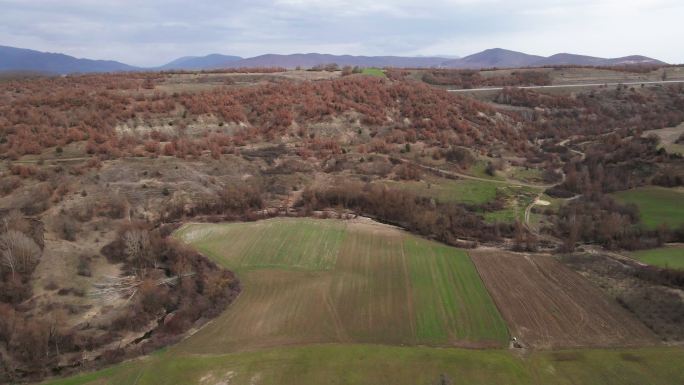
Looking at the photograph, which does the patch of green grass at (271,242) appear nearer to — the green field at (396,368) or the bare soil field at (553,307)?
the green field at (396,368)

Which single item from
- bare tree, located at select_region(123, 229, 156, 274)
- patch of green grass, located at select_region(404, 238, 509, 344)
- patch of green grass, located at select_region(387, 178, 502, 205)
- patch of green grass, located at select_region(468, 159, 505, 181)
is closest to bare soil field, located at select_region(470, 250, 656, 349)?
patch of green grass, located at select_region(404, 238, 509, 344)

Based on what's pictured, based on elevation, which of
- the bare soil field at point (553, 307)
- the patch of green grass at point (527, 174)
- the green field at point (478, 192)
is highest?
the patch of green grass at point (527, 174)

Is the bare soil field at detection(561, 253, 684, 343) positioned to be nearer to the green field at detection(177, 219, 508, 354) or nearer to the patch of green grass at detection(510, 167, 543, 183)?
the green field at detection(177, 219, 508, 354)

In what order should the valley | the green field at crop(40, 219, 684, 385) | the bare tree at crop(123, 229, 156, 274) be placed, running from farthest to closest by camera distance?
the bare tree at crop(123, 229, 156, 274), the valley, the green field at crop(40, 219, 684, 385)

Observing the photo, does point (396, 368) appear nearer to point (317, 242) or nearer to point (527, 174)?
point (317, 242)

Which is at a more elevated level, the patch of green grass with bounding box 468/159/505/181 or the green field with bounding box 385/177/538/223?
the patch of green grass with bounding box 468/159/505/181

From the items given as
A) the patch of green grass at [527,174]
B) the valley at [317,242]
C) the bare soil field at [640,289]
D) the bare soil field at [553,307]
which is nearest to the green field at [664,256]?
the valley at [317,242]

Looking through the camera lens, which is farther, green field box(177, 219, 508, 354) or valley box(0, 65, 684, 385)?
green field box(177, 219, 508, 354)
